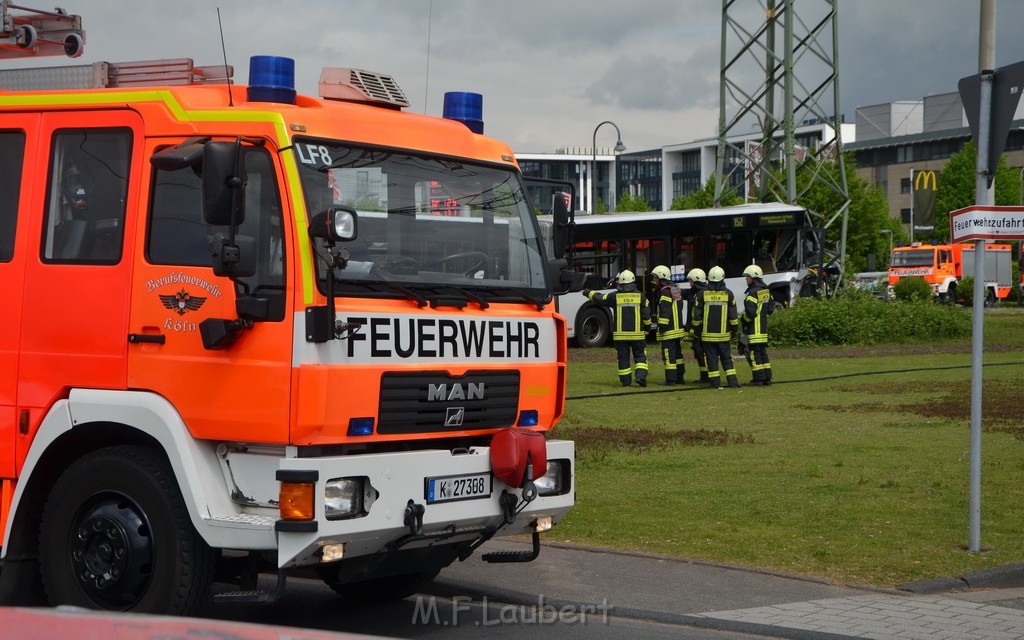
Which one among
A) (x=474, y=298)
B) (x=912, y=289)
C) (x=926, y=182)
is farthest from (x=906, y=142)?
(x=474, y=298)

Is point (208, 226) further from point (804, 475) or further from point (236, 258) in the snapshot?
point (804, 475)

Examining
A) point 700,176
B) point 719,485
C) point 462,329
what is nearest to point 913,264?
point 719,485

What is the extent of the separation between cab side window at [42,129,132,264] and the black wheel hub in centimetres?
128

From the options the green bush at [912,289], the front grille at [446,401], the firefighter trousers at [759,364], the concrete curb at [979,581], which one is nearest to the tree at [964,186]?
the green bush at [912,289]

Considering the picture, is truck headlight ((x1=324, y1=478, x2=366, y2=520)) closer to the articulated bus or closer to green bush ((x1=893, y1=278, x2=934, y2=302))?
the articulated bus

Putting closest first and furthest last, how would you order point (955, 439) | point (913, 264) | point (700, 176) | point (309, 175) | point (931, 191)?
point (309, 175)
point (955, 439)
point (913, 264)
point (931, 191)
point (700, 176)

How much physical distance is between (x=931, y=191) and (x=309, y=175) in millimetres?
83787

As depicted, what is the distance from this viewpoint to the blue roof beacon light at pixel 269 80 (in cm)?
662

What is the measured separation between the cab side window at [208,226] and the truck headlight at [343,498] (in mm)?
841

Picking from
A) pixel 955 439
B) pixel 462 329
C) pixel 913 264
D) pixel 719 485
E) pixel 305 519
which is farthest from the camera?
pixel 913 264

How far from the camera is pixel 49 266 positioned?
681cm

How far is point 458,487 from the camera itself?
21.5ft

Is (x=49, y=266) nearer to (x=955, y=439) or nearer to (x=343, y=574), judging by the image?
(x=343, y=574)

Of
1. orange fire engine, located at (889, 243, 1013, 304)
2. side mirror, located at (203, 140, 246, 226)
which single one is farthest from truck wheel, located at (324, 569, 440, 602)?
orange fire engine, located at (889, 243, 1013, 304)
